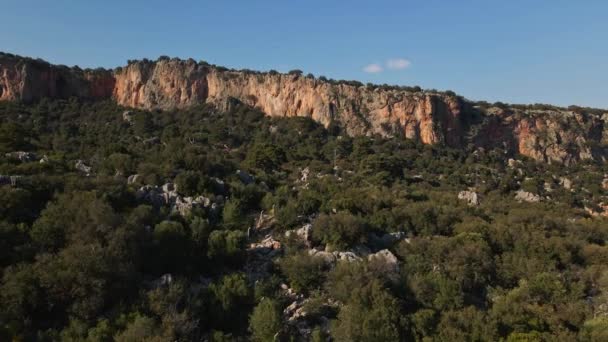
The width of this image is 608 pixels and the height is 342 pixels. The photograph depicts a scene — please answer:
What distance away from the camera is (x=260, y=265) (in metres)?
17.5

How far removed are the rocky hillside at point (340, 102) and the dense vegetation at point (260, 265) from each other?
35648mm

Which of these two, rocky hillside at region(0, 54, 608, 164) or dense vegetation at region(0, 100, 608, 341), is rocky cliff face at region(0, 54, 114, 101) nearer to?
rocky hillside at region(0, 54, 608, 164)

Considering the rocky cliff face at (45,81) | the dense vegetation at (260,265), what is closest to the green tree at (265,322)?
the dense vegetation at (260,265)

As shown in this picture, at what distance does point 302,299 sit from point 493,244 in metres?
10.7

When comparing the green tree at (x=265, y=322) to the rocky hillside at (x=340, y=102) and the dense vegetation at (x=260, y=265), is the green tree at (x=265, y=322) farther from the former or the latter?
the rocky hillside at (x=340, y=102)

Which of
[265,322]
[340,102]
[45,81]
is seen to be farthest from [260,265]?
[45,81]

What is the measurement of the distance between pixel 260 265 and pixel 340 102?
169 feet

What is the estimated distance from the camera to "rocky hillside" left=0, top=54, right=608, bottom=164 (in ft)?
213

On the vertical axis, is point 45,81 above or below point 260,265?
above

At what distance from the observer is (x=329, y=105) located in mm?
66750

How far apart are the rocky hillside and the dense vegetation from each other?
35648 mm

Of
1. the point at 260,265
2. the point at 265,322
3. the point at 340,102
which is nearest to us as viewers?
the point at 265,322

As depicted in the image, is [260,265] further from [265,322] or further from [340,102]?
[340,102]

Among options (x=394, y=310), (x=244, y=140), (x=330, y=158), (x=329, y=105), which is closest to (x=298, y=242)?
(x=394, y=310)
